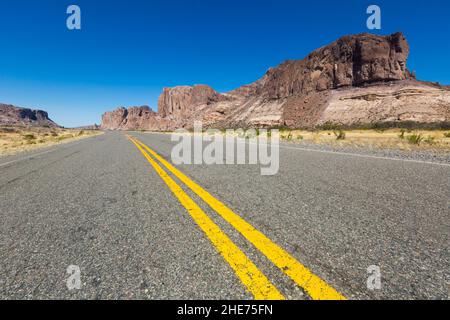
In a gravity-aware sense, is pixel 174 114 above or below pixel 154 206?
above

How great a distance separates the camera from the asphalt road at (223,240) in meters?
1.39

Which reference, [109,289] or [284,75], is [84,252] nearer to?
[109,289]

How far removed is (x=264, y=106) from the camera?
71.6 meters

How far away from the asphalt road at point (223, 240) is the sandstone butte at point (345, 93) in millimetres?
52952

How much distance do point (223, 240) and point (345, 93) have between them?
67372 millimetres

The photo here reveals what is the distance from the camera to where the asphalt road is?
4.55ft

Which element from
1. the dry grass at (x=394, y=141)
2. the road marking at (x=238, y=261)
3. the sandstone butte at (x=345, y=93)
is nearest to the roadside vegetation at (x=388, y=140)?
the dry grass at (x=394, y=141)

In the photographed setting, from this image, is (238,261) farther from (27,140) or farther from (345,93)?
(345,93)

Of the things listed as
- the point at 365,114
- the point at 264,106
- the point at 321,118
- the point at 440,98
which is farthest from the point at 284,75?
the point at 440,98

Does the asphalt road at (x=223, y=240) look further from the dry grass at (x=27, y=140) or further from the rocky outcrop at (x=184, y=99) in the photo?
the rocky outcrop at (x=184, y=99)

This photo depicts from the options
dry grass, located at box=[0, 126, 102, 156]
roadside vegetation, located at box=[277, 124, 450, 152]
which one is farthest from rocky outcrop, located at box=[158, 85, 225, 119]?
roadside vegetation, located at box=[277, 124, 450, 152]

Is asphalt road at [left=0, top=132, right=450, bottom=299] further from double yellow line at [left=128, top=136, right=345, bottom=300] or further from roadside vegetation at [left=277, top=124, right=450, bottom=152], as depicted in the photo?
roadside vegetation at [left=277, top=124, right=450, bottom=152]

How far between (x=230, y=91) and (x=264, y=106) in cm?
5351

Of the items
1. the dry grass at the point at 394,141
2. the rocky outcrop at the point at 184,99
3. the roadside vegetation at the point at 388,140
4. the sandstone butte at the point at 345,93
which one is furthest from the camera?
the rocky outcrop at the point at 184,99
